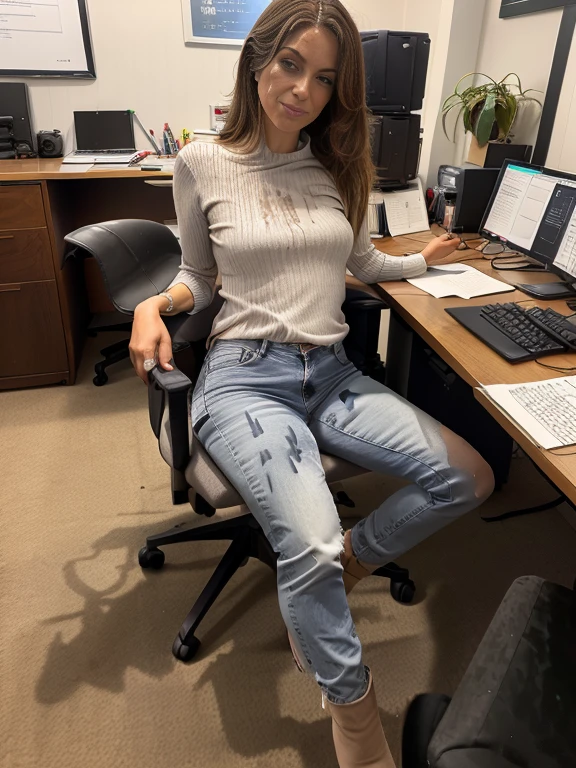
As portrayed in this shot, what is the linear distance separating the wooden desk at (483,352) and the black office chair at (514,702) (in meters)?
0.21

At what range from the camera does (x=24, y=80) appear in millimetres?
2621

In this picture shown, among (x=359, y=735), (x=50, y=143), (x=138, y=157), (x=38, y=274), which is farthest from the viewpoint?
(x=50, y=143)

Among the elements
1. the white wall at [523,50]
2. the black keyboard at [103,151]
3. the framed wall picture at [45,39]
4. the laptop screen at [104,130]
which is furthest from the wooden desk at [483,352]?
the framed wall picture at [45,39]

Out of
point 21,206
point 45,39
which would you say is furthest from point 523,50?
point 45,39

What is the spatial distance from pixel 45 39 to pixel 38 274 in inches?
45.8

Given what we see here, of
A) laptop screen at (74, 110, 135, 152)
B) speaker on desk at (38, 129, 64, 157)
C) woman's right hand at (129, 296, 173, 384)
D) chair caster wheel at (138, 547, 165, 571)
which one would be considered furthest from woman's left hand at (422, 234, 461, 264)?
speaker on desk at (38, 129, 64, 157)

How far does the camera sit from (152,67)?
107 inches

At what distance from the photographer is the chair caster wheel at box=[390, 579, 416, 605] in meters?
1.46

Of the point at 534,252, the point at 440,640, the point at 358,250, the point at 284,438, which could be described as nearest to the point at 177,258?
the point at 358,250

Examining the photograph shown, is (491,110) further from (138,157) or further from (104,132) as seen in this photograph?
(104,132)

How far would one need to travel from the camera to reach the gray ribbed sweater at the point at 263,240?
1.24 m

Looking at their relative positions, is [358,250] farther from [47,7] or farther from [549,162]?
[47,7]

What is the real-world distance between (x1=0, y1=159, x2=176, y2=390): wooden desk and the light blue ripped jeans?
1.33 meters

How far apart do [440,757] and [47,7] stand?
308 centimetres
